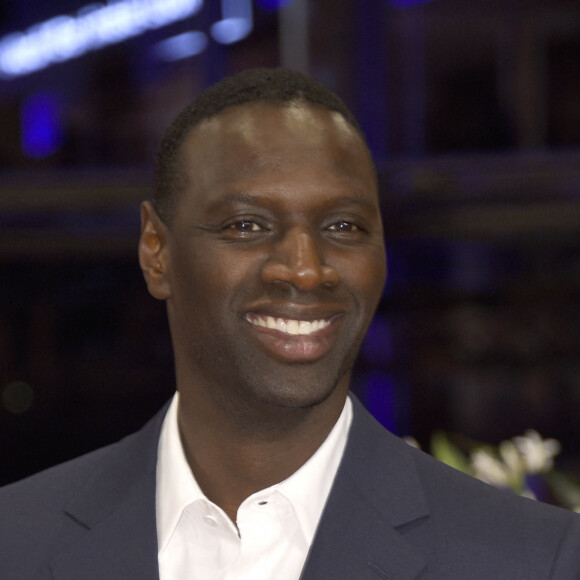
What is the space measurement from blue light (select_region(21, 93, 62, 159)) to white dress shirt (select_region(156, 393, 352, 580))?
4095 mm

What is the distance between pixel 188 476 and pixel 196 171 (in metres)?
0.50

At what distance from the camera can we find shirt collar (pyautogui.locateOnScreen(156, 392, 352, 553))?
1582 mm

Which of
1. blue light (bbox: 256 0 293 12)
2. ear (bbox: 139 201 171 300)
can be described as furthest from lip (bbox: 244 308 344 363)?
blue light (bbox: 256 0 293 12)

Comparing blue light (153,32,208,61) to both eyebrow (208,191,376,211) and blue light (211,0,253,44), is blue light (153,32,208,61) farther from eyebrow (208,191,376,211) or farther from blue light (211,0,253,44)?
eyebrow (208,191,376,211)

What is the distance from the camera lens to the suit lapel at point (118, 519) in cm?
158

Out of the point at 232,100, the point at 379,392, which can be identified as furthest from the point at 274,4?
the point at 232,100

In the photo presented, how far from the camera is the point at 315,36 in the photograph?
5.30 metres

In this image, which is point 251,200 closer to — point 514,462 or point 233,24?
point 514,462

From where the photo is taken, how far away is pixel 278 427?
1585mm

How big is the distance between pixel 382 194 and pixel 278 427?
3.62m

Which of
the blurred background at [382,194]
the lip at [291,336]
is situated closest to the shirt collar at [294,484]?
the lip at [291,336]

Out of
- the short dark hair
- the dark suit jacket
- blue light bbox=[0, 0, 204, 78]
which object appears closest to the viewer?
the dark suit jacket

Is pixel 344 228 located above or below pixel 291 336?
above

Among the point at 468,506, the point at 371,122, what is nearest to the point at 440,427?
the point at 371,122
